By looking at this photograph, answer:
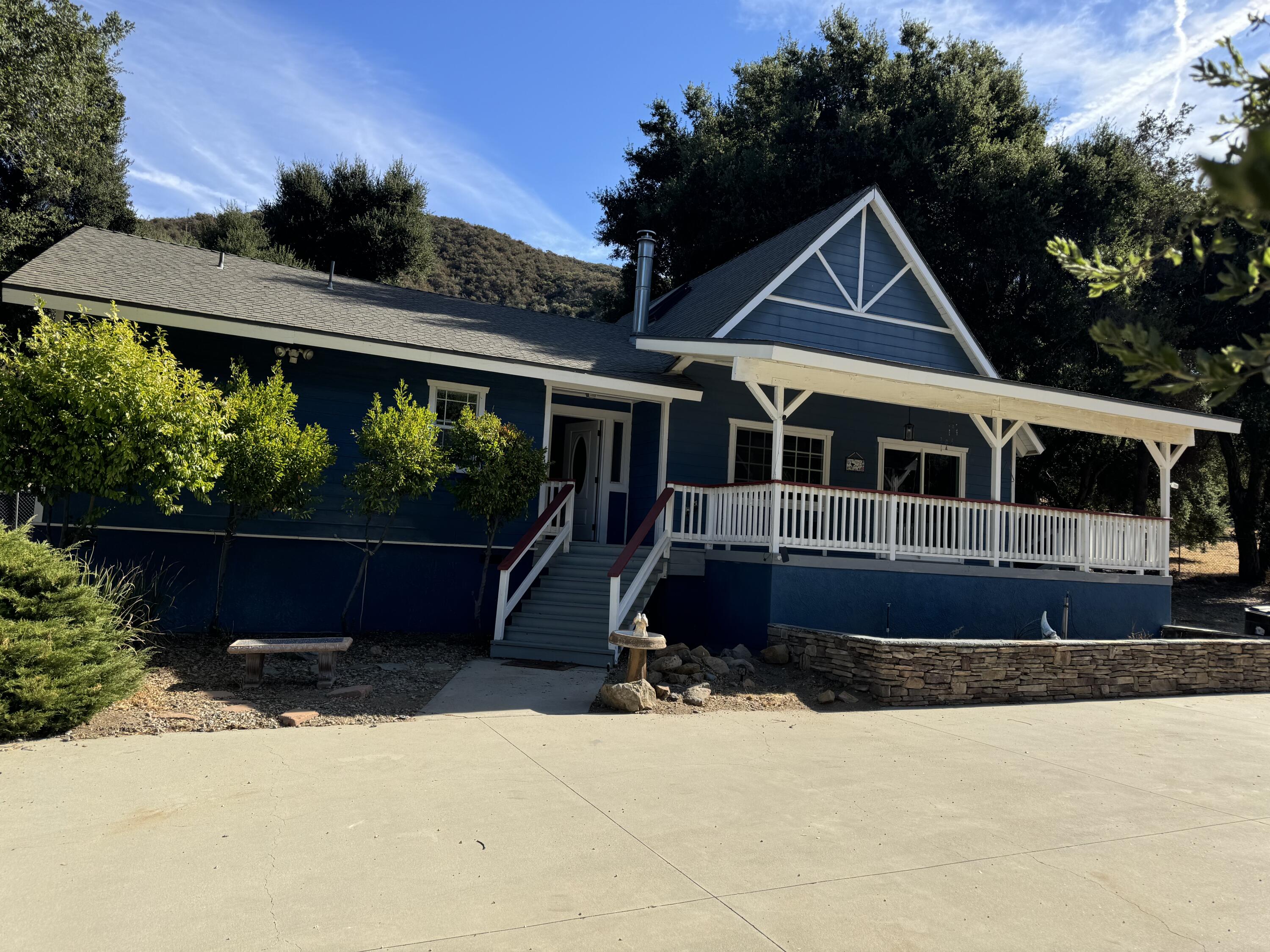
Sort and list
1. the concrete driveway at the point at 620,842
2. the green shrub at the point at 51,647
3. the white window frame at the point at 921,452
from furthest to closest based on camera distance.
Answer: the white window frame at the point at 921,452 → the green shrub at the point at 51,647 → the concrete driveway at the point at 620,842

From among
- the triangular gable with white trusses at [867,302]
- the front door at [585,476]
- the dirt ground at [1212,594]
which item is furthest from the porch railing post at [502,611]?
the dirt ground at [1212,594]

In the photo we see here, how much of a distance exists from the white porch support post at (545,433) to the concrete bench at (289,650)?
→ 15.8ft

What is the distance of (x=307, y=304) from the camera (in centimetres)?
1263

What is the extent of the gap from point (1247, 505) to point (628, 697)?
24755 millimetres

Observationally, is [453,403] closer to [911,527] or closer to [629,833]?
[911,527]

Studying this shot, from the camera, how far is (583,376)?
12.3 meters

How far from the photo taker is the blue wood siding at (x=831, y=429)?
544 inches

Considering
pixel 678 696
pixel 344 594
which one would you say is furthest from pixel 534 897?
pixel 344 594

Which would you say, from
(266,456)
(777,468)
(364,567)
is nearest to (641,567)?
(777,468)

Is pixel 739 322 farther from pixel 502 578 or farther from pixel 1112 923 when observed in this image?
pixel 1112 923

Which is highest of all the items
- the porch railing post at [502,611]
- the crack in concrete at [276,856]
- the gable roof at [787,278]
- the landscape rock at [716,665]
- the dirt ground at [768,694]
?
the gable roof at [787,278]

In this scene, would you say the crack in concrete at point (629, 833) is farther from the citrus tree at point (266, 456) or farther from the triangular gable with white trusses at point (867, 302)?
the triangular gable with white trusses at point (867, 302)

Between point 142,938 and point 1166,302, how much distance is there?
25889 mm

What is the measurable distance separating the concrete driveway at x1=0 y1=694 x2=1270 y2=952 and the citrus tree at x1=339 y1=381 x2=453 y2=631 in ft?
12.6
